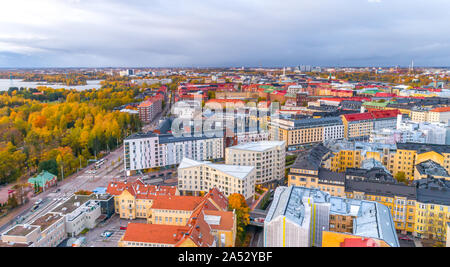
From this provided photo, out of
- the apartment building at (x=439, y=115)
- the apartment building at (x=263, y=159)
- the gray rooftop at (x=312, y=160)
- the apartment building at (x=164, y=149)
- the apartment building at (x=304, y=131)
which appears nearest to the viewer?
the gray rooftop at (x=312, y=160)

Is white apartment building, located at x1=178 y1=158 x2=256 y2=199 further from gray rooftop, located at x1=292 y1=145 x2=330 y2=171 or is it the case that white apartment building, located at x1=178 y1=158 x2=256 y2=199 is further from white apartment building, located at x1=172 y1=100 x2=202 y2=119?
white apartment building, located at x1=172 y1=100 x2=202 y2=119

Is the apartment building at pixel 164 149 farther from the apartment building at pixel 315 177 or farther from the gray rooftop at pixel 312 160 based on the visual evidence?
the apartment building at pixel 315 177

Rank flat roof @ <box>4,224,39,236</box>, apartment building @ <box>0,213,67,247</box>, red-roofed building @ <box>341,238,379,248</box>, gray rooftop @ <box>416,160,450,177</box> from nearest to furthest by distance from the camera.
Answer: red-roofed building @ <box>341,238,379,248</box>
apartment building @ <box>0,213,67,247</box>
flat roof @ <box>4,224,39,236</box>
gray rooftop @ <box>416,160,450,177</box>

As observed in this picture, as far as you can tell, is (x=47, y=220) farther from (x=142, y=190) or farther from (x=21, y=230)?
(x=142, y=190)

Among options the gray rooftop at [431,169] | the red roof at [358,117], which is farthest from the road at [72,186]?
the red roof at [358,117]

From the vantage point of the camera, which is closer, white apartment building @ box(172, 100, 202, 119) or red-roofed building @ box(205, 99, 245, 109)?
white apartment building @ box(172, 100, 202, 119)

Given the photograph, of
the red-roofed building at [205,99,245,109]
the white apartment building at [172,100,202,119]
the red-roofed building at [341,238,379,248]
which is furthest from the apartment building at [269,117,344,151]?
the red-roofed building at [341,238,379,248]

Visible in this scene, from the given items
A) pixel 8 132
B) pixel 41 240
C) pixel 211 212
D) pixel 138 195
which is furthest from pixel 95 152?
pixel 211 212
